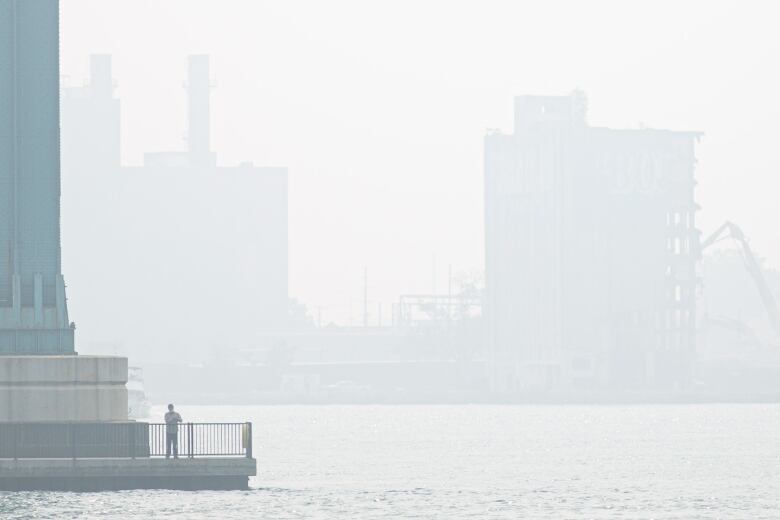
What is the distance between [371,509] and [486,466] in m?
34.6

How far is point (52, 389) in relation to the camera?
73.0 m

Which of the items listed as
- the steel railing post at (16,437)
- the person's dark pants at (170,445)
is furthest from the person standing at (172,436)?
the steel railing post at (16,437)

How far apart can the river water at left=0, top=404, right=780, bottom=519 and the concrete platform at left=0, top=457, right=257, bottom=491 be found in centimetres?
71

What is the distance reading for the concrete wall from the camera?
7288cm

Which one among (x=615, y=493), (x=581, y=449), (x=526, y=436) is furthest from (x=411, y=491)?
(x=526, y=436)

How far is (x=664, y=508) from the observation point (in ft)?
237

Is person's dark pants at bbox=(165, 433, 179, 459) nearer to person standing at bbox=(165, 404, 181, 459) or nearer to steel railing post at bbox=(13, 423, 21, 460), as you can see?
person standing at bbox=(165, 404, 181, 459)

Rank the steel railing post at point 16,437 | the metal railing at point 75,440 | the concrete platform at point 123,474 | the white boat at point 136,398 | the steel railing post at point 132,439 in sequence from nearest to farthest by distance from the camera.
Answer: the concrete platform at point 123,474
the steel railing post at point 16,437
the metal railing at point 75,440
the steel railing post at point 132,439
the white boat at point 136,398

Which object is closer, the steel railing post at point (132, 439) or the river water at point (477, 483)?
the river water at point (477, 483)

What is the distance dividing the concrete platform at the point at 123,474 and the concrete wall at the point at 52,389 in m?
2.14

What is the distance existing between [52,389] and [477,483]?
62.8ft

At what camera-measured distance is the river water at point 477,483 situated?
6731cm

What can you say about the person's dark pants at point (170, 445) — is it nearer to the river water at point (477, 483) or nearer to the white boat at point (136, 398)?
the river water at point (477, 483)

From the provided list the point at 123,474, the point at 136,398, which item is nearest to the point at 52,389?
the point at 123,474
